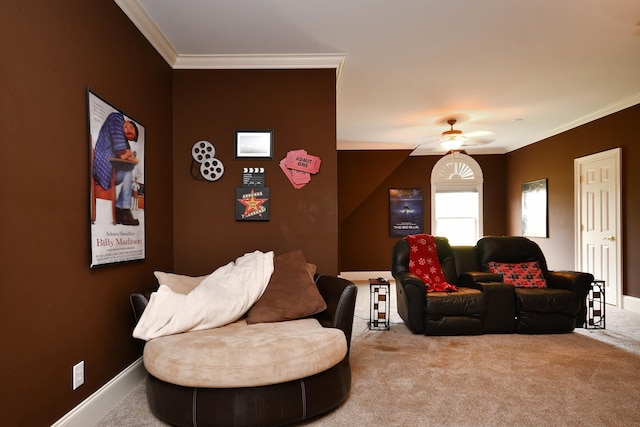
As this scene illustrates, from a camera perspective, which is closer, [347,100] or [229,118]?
[229,118]

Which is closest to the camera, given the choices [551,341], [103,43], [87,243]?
[87,243]

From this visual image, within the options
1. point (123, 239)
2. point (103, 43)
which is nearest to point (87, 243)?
point (123, 239)

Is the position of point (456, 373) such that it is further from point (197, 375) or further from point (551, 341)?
point (197, 375)

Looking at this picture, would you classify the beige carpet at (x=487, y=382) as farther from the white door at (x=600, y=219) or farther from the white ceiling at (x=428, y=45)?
the white ceiling at (x=428, y=45)

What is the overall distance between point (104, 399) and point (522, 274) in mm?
4106

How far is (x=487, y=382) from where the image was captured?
2.85 meters

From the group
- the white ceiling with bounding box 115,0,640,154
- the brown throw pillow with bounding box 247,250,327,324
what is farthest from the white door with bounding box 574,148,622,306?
the brown throw pillow with bounding box 247,250,327,324

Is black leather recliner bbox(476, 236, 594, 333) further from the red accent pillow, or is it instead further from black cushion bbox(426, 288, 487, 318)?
black cushion bbox(426, 288, 487, 318)

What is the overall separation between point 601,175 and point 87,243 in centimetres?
626

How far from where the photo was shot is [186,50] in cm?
354

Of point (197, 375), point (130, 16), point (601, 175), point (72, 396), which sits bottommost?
point (72, 396)

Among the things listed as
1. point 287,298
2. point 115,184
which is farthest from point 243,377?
point 115,184

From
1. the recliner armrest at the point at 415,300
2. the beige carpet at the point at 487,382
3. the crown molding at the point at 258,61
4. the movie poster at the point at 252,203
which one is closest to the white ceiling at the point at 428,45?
the crown molding at the point at 258,61

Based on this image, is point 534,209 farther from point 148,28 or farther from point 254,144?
point 148,28
